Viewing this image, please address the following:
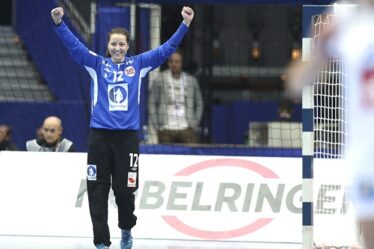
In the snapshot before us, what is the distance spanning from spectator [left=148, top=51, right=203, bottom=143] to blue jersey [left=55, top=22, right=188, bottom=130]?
3611 mm

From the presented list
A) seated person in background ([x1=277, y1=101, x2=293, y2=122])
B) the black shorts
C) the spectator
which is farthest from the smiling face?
seated person in background ([x1=277, y1=101, x2=293, y2=122])

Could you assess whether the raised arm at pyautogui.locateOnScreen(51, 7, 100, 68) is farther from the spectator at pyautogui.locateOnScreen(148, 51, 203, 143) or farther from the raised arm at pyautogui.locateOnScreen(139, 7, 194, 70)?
the spectator at pyautogui.locateOnScreen(148, 51, 203, 143)

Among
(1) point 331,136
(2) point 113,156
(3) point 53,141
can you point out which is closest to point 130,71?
(2) point 113,156

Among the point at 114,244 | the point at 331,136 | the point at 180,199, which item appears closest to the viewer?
the point at 331,136

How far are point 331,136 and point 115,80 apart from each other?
2.19 m

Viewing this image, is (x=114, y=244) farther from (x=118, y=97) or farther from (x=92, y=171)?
(x=118, y=97)

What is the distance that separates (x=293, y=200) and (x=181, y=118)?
2584 mm

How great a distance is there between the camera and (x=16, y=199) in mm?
11547

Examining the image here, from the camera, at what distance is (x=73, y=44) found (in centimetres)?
964

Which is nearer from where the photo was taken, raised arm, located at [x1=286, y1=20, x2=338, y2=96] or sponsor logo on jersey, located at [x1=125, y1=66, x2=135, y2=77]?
raised arm, located at [x1=286, y1=20, x2=338, y2=96]

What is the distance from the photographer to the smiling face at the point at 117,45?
951 centimetres

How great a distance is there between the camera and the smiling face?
951 cm

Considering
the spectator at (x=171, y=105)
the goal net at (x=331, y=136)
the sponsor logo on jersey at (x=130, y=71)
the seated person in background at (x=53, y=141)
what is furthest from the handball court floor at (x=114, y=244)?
the spectator at (x=171, y=105)

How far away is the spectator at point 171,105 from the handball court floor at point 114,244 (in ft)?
7.77
